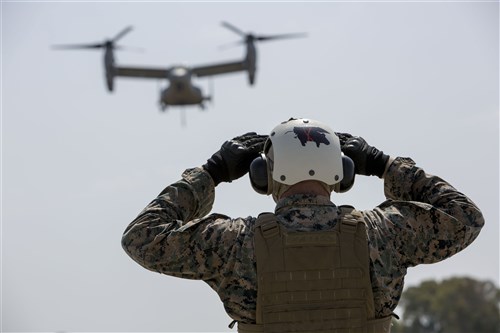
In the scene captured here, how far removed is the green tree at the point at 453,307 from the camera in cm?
6912

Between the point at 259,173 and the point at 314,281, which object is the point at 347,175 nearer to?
the point at 259,173

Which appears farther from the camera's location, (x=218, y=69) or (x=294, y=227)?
(x=218, y=69)

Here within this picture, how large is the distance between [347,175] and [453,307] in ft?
236

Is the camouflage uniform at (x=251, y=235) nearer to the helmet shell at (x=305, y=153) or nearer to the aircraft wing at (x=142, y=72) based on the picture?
the helmet shell at (x=305, y=153)

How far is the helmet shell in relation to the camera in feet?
18.7

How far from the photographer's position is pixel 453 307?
76000mm

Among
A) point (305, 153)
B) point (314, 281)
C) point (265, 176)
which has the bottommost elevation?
point (314, 281)

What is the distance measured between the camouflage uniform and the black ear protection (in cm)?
13

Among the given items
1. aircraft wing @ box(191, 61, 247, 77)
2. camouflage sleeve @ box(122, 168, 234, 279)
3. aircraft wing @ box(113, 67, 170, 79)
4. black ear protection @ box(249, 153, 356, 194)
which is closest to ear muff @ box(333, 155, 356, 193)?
black ear protection @ box(249, 153, 356, 194)

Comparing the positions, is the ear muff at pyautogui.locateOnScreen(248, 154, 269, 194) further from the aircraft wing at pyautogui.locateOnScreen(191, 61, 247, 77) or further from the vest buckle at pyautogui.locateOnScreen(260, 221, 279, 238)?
the aircraft wing at pyautogui.locateOnScreen(191, 61, 247, 77)

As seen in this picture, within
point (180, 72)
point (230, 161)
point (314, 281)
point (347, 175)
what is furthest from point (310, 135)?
point (180, 72)

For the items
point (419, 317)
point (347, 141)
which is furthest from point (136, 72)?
point (347, 141)

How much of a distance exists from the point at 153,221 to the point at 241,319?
A: 2.14 feet

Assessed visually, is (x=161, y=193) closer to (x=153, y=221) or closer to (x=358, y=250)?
(x=153, y=221)
